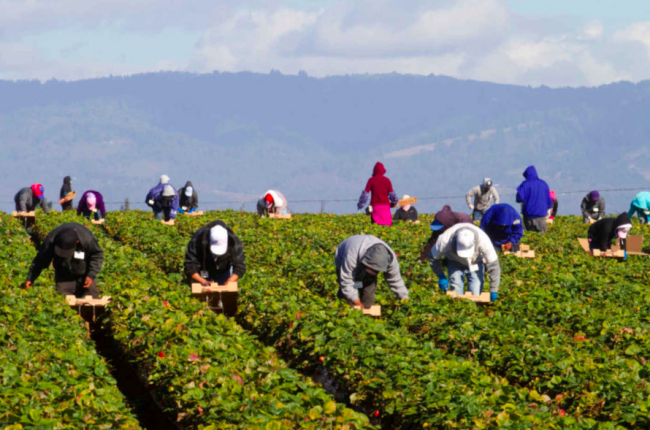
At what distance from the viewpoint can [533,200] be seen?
23562 mm

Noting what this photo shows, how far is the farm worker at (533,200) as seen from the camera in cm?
2333

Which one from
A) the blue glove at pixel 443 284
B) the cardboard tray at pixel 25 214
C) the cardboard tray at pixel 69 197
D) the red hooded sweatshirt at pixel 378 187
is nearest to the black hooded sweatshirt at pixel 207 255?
the blue glove at pixel 443 284

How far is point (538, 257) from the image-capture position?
64.2 feet

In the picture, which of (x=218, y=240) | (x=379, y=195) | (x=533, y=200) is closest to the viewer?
(x=218, y=240)

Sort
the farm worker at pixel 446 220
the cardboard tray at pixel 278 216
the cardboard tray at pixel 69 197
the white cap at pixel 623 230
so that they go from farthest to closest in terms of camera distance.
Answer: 1. the cardboard tray at pixel 69 197
2. the cardboard tray at pixel 278 216
3. the white cap at pixel 623 230
4. the farm worker at pixel 446 220

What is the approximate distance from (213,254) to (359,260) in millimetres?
2336

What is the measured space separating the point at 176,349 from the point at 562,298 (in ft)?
22.0

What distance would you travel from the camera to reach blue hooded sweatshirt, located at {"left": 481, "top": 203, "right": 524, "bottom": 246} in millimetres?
17734

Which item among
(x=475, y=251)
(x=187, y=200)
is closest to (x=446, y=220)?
(x=475, y=251)

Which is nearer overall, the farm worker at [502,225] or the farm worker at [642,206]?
the farm worker at [502,225]

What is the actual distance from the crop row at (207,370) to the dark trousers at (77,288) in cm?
31

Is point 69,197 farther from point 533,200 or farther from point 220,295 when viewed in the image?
point 220,295

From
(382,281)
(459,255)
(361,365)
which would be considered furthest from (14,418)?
(382,281)

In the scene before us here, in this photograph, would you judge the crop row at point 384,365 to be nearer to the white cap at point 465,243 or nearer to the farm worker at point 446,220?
the white cap at point 465,243
